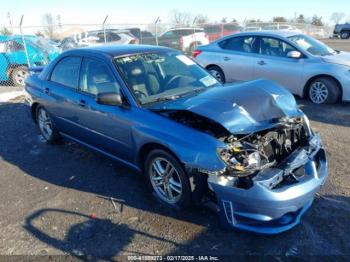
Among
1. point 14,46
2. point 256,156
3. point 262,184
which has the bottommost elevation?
point 262,184

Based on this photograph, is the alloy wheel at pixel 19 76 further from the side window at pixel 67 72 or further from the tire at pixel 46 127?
the side window at pixel 67 72

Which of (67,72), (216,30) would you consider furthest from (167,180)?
(216,30)

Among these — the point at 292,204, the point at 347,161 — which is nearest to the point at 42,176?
Result: the point at 292,204

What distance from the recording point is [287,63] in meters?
7.92

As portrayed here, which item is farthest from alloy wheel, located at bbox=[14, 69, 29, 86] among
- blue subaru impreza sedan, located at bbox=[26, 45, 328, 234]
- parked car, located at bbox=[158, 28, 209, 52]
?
parked car, located at bbox=[158, 28, 209, 52]

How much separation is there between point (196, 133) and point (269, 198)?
0.89 meters

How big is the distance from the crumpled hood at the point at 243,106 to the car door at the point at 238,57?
4.58 meters

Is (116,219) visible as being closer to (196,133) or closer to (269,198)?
(196,133)

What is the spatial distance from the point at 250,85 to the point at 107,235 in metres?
2.24

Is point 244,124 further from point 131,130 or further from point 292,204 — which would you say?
point 131,130

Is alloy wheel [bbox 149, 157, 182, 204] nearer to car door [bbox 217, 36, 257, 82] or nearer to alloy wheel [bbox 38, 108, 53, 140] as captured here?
alloy wheel [bbox 38, 108, 53, 140]

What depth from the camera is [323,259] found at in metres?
3.01

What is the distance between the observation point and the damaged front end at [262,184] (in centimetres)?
306

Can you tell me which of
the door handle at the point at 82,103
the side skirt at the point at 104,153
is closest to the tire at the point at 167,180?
the side skirt at the point at 104,153
